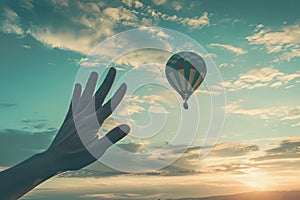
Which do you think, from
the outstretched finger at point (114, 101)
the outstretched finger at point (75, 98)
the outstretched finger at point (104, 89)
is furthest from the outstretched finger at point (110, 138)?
→ the outstretched finger at point (75, 98)

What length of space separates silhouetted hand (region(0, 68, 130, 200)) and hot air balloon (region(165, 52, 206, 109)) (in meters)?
34.6

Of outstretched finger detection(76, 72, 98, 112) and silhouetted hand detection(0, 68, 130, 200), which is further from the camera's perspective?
outstretched finger detection(76, 72, 98, 112)

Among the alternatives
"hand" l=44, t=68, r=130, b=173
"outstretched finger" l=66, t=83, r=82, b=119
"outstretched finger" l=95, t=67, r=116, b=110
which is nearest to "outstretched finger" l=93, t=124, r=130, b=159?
"hand" l=44, t=68, r=130, b=173

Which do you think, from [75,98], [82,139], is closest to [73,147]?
[82,139]

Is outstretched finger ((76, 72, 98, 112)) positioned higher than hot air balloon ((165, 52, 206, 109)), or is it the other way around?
hot air balloon ((165, 52, 206, 109))

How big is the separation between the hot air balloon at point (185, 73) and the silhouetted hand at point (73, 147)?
3458cm

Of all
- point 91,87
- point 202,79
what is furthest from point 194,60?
point 91,87

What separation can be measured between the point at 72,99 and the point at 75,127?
1006mm

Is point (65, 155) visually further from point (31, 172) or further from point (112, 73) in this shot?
point (112, 73)

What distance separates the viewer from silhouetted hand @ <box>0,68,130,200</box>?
7.73m

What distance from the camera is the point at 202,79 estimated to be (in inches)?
1821

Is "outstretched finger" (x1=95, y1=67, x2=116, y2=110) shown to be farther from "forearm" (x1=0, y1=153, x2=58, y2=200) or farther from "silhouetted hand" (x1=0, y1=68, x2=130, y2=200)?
"forearm" (x1=0, y1=153, x2=58, y2=200)

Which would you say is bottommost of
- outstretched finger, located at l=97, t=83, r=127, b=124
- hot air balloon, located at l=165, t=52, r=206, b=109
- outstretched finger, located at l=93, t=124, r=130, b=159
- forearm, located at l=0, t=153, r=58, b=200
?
forearm, located at l=0, t=153, r=58, b=200

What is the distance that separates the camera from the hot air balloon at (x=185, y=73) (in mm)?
44125
